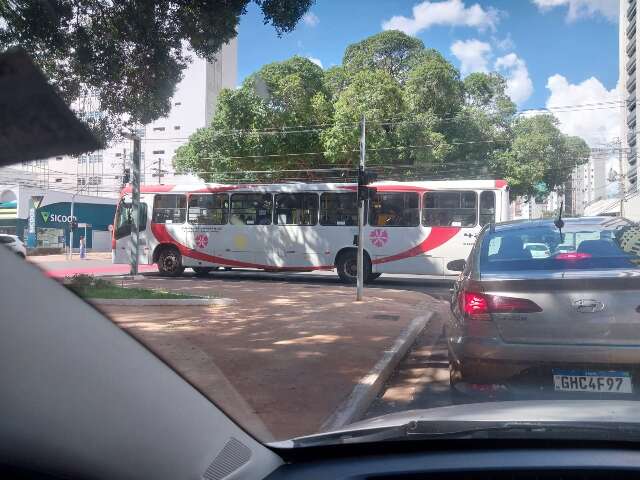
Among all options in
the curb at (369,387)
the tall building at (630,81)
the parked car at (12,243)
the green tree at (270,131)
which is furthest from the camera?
the tall building at (630,81)

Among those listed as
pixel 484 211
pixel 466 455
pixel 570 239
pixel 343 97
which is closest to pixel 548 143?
pixel 484 211

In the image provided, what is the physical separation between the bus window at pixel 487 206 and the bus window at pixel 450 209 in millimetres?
179

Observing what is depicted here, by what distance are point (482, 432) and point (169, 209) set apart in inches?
631

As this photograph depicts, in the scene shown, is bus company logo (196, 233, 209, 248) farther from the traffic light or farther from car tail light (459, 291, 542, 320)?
car tail light (459, 291, 542, 320)

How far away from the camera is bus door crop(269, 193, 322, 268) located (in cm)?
1617

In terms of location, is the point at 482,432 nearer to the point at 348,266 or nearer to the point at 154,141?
the point at 154,141

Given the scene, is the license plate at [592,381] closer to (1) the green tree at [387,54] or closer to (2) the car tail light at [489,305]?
(2) the car tail light at [489,305]

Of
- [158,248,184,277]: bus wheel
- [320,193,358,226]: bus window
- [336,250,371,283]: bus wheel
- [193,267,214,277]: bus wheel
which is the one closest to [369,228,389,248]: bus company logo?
[320,193,358,226]: bus window

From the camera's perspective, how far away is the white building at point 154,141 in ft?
7.25

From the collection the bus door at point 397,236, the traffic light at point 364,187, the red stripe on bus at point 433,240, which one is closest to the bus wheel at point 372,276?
the bus door at point 397,236

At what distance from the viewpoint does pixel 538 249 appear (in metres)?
4.80

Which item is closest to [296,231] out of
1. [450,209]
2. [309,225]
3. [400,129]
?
[309,225]

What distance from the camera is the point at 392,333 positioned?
8.05 meters

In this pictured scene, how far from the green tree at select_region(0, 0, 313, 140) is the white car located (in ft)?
10.4
